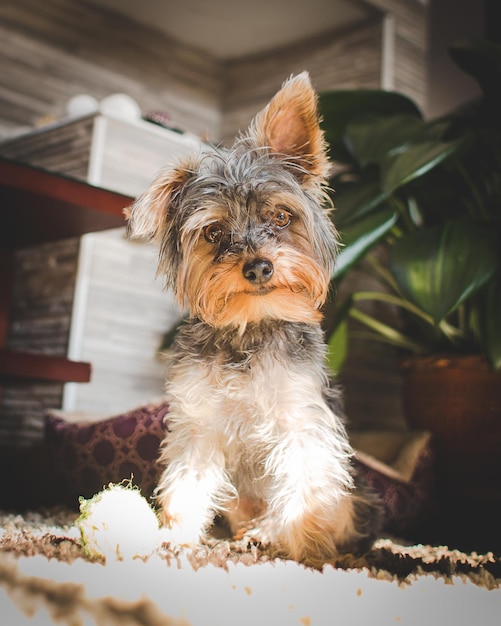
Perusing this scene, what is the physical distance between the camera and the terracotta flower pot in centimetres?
233

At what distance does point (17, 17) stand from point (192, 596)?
378 cm

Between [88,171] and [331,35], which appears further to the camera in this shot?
[331,35]

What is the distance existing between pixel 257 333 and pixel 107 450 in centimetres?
87

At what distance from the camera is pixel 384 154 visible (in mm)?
2307

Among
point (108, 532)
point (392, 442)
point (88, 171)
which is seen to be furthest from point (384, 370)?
point (108, 532)

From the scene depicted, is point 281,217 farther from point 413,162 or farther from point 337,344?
point 337,344

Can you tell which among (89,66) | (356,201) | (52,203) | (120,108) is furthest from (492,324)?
(89,66)

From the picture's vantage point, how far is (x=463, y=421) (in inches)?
96.3

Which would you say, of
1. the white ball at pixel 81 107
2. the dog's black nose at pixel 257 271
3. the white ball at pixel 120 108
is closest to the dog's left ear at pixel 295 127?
the dog's black nose at pixel 257 271

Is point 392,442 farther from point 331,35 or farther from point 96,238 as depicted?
point 331,35

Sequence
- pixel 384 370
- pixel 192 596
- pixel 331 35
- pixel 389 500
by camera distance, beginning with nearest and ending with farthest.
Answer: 1. pixel 192 596
2. pixel 389 500
3. pixel 384 370
4. pixel 331 35

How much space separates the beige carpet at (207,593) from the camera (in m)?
0.88

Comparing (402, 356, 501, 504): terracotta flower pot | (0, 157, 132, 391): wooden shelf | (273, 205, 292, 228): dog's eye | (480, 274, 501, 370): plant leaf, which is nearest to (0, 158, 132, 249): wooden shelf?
(0, 157, 132, 391): wooden shelf

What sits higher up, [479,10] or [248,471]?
[479,10]
